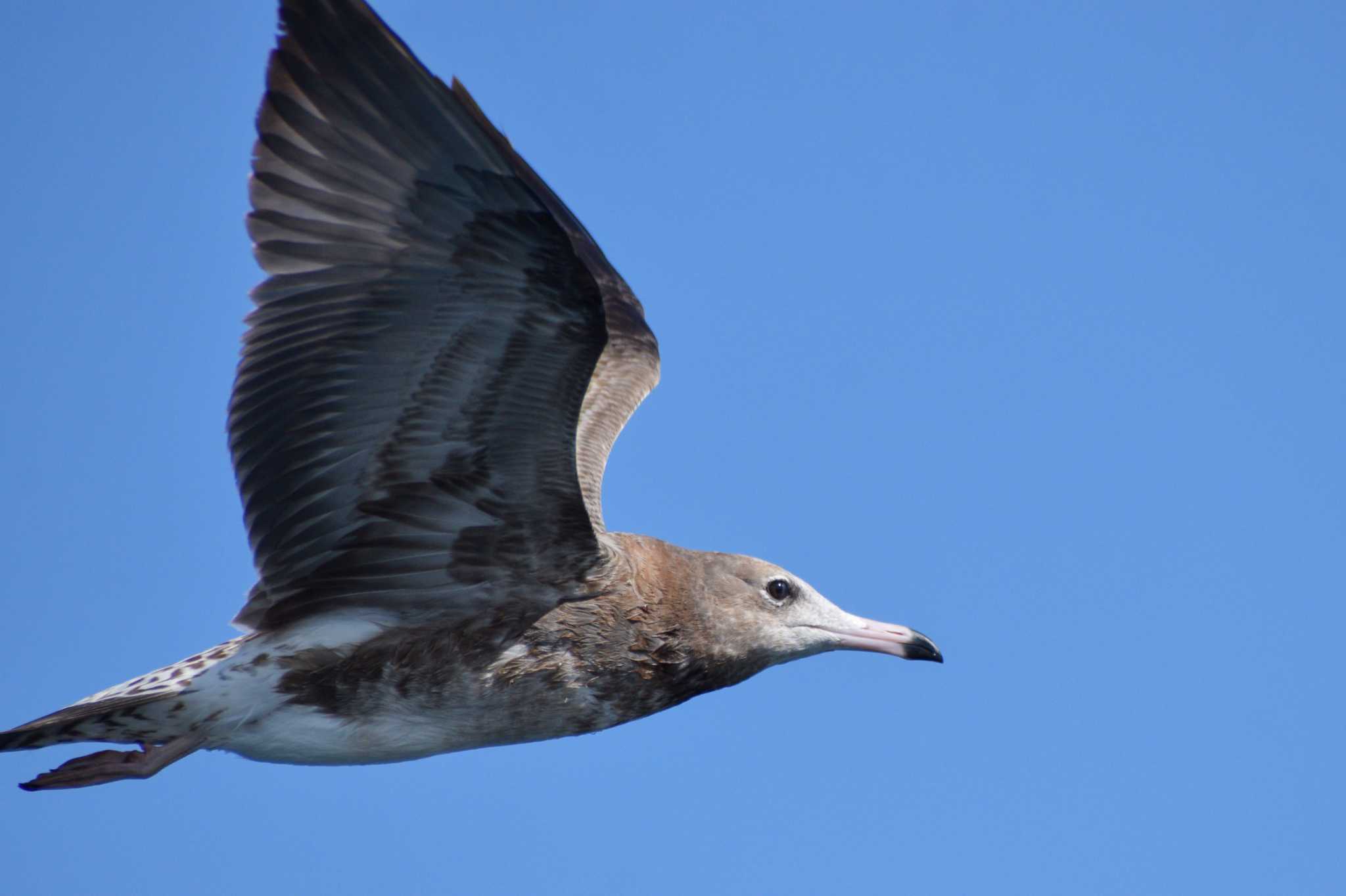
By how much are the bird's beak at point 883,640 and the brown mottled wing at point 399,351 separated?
140 centimetres

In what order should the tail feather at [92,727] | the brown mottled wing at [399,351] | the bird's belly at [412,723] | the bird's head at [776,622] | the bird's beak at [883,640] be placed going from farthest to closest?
1. the bird's beak at [883,640]
2. the bird's head at [776,622]
3. the bird's belly at [412,723]
4. the tail feather at [92,727]
5. the brown mottled wing at [399,351]

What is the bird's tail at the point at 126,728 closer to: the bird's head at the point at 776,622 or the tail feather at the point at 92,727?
the tail feather at the point at 92,727

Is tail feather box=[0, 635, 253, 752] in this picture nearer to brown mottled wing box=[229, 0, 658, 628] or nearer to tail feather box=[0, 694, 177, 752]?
tail feather box=[0, 694, 177, 752]

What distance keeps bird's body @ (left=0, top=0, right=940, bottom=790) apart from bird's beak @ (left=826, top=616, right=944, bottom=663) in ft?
0.90

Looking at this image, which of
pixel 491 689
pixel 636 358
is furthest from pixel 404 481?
pixel 636 358

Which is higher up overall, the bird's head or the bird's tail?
the bird's head

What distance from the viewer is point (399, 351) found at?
6277 mm

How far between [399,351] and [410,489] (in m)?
0.66

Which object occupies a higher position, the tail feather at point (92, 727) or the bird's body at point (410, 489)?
the bird's body at point (410, 489)

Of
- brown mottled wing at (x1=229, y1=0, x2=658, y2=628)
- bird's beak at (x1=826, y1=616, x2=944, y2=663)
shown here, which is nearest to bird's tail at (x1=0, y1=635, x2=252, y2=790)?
brown mottled wing at (x1=229, y1=0, x2=658, y2=628)

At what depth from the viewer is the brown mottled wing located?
19.5 ft

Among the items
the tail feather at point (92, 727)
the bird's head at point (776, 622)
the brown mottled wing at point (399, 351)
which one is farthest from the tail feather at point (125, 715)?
the bird's head at point (776, 622)

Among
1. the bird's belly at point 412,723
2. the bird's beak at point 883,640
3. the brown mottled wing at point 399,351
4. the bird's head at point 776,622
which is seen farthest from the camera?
the bird's beak at point 883,640

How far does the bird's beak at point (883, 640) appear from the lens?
7.62 m
